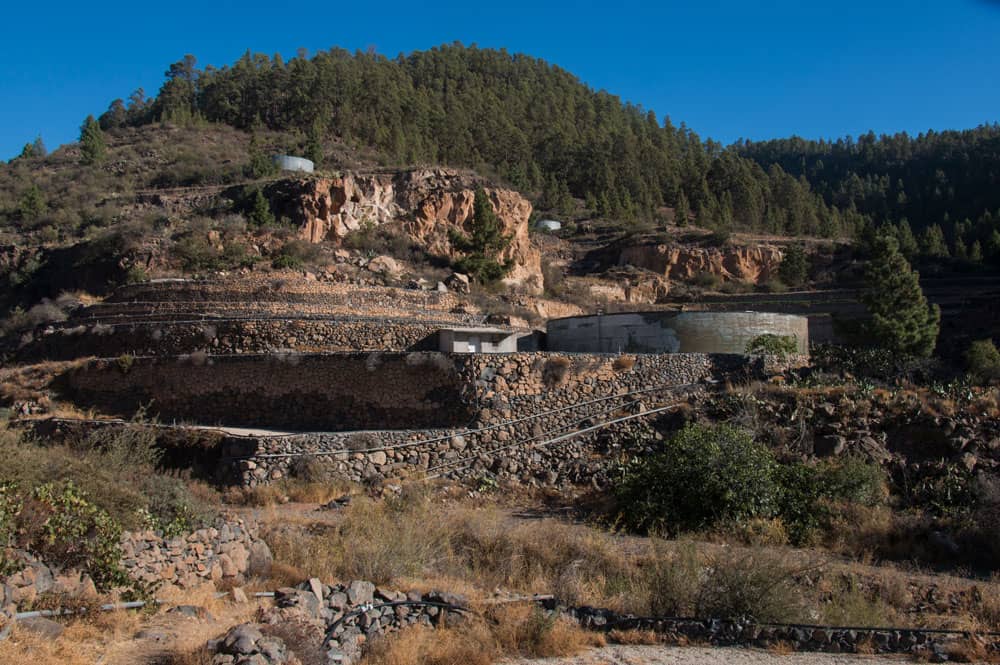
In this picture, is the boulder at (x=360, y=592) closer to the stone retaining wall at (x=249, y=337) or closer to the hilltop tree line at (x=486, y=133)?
the stone retaining wall at (x=249, y=337)

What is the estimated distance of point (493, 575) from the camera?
972 cm

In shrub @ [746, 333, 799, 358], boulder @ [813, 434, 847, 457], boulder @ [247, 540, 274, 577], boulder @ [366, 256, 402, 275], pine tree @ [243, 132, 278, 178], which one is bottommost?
boulder @ [247, 540, 274, 577]

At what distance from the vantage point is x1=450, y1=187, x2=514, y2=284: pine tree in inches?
1394

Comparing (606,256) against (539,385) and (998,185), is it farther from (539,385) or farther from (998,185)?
(998,185)

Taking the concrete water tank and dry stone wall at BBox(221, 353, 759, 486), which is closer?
dry stone wall at BBox(221, 353, 759, 486)

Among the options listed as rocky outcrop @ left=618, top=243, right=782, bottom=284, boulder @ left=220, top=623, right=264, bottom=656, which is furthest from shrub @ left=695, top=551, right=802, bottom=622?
rocky outcrop @ left=618, top=243, right=782, bottom=284

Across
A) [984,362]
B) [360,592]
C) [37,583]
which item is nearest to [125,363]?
[37,583]

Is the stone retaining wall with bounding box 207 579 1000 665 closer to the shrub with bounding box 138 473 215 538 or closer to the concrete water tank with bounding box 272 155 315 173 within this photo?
the shrub with bounding box 138 473 215 538

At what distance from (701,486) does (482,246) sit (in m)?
25.3

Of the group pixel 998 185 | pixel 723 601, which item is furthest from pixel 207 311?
pixel 998 185

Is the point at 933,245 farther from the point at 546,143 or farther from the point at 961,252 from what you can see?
the point at 546,143

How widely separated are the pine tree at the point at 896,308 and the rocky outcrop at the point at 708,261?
17691 mm

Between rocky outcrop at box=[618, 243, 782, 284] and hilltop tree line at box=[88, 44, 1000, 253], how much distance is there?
5.67 m

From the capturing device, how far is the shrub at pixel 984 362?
21.8m
